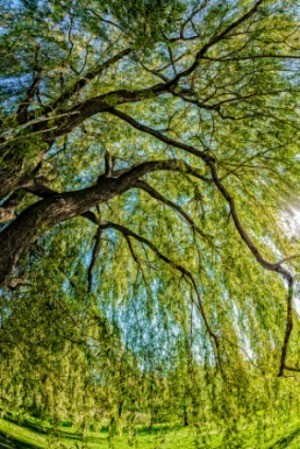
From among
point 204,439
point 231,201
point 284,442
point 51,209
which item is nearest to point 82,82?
point 51,209

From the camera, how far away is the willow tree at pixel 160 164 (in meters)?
3.83

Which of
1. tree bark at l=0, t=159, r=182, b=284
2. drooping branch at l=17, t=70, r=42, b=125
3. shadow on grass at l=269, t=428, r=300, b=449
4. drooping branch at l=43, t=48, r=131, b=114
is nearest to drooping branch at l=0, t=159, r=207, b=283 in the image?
tree bark at l=0, t=159, r=182, b=284

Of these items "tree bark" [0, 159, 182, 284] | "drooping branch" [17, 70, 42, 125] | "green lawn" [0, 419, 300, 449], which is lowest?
"green lawn" [0, 419, 300, 449]

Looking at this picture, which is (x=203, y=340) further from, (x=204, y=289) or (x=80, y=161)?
(x=80, y=161)

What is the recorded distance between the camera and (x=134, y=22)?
3.63m

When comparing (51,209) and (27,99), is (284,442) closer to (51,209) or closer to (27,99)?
(51,209)

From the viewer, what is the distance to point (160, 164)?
4785mm

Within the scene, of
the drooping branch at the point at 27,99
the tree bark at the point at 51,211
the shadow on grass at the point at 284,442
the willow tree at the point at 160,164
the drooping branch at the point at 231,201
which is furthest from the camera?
the shadow on grass at the point at 284,442

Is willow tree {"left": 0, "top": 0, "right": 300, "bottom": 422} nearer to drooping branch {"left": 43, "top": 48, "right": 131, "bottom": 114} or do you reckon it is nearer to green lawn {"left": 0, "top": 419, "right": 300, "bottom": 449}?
drooping branch {"left": 43, "top": 48, "right": 131, "bottom": 114}

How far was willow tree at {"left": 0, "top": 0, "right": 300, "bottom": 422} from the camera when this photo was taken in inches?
A: 151

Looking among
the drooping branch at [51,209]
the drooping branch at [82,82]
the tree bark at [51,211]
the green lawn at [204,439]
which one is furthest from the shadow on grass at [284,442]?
the drooping branch at [82,82]

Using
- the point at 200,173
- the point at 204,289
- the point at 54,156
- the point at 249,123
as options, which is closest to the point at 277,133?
the point at 249,123

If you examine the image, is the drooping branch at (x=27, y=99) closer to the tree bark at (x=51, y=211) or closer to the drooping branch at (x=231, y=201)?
the tree bark at (x=51, y=211)

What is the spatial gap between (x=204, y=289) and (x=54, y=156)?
2.91 m
